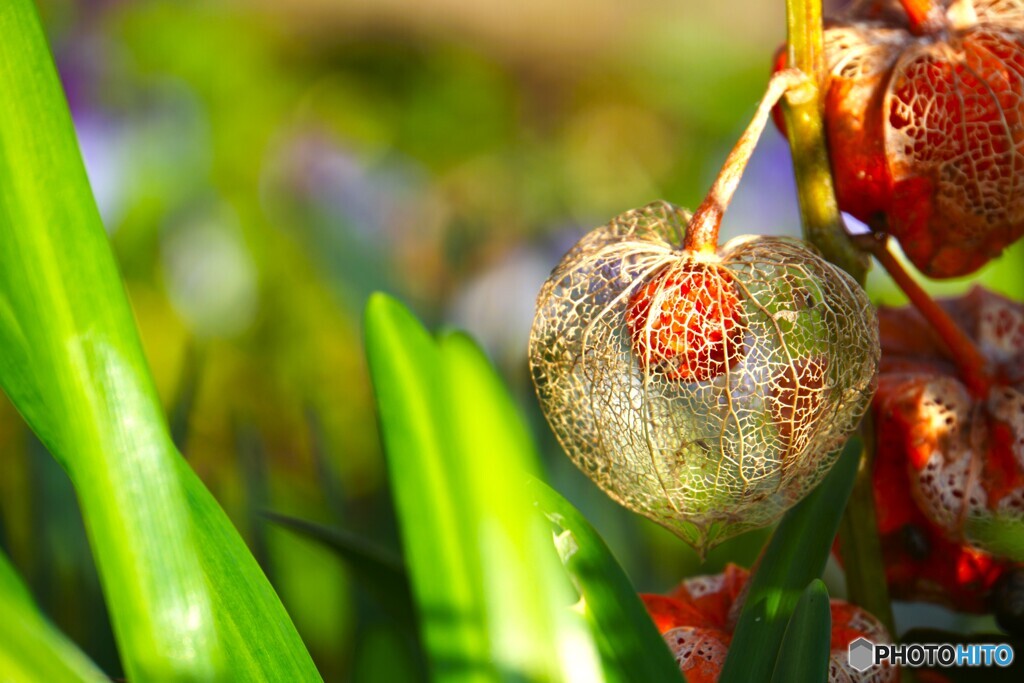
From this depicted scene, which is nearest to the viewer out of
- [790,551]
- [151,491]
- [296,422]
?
[151,491]

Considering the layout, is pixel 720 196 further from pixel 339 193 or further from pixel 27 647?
pixel 339 193

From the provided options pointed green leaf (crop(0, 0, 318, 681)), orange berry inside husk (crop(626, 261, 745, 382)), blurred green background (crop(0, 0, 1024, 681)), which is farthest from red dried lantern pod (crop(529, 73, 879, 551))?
blurred green background (crop(0, 0, 1024, 681))

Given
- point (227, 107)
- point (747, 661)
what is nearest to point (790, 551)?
point (747, 661)

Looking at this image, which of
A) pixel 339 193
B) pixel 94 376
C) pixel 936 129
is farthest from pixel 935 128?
pixel 339 193

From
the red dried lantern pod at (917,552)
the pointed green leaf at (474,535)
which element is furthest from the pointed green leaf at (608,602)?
the red dried lantern pod at (917,552)

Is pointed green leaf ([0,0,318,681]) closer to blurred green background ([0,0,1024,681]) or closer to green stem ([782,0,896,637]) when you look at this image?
green stem ([782,0,896,637])

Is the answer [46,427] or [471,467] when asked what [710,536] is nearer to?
[471,467]
